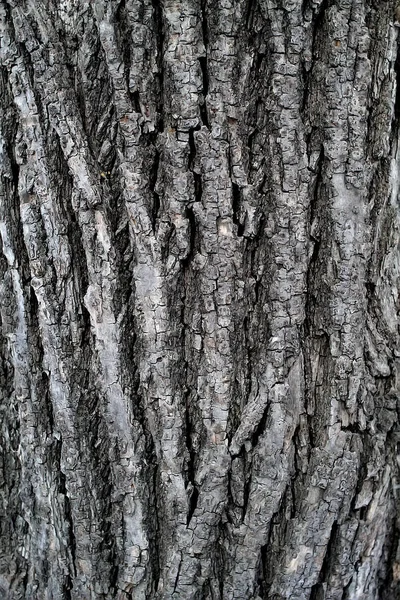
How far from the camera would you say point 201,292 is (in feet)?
4.01

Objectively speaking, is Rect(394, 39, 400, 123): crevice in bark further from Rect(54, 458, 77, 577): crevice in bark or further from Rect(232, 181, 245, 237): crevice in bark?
Rect(54, 458, 77, 577): crevice in bark

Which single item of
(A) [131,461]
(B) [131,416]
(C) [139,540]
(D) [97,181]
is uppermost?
(D) [97,181]

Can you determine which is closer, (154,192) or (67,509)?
(154,192)

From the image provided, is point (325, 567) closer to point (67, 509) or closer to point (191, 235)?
point (67, 509)

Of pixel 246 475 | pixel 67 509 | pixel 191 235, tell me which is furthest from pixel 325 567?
pixel 191 235

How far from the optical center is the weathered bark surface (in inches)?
45.8

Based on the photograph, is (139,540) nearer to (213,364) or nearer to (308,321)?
(213,364)

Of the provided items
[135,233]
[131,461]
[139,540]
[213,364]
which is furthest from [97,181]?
[139,540]

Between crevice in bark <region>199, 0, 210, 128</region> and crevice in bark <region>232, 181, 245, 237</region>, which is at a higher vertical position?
crevice in bark <region>199, 0, 210, 128</region>

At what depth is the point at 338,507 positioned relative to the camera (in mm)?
1322

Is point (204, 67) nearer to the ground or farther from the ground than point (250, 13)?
nearer to the ground

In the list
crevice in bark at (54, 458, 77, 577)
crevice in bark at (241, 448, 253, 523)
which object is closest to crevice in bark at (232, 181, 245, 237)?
crevice in bark at (241, 448, 253, 523)

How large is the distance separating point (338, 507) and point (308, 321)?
0.45 meters

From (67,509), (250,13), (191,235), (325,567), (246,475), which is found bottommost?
(325,567)
